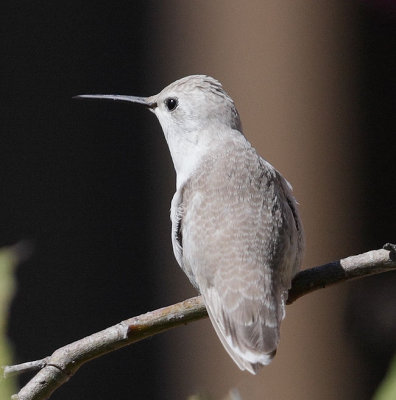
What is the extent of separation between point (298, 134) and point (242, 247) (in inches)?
93.2

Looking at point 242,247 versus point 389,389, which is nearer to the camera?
point 389,389

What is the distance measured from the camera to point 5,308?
94 cm

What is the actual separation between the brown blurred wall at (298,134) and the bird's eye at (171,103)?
171 cm

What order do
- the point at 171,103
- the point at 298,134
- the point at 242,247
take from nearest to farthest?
the point at 242,247, the point at 171,103, the point at 298,134

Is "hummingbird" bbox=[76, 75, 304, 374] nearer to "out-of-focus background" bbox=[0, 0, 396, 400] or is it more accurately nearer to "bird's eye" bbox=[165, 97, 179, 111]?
"bird's eye" bbox=[165, 97, 179, 111]

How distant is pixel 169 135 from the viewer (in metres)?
2.42

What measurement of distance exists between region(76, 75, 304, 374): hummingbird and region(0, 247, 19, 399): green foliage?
2.37ft

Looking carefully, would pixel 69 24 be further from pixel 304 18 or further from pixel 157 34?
pixel 304 18

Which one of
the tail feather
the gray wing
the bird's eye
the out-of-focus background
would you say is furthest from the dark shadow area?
the tail feather

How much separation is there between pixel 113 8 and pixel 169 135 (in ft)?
6.75

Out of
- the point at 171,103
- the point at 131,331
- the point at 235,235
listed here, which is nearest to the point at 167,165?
the point at 171,103

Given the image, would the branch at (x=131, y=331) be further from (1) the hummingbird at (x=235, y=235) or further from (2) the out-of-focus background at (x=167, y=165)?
(2) the out-of-focus background at (x=167, y=165)

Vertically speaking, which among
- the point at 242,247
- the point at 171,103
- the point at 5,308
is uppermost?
the point at 171,103

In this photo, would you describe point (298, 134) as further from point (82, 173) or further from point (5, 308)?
point (5, 308)
